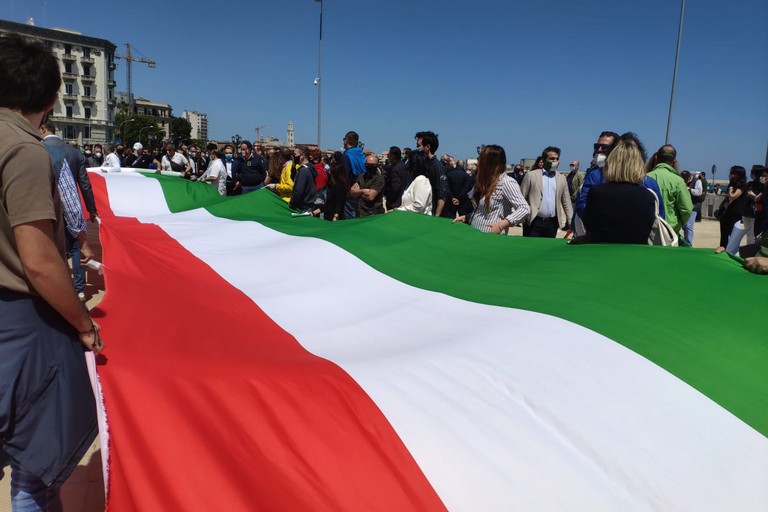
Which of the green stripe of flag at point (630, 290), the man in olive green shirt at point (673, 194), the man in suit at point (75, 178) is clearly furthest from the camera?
the man in olive green shirt at point (673, 194)

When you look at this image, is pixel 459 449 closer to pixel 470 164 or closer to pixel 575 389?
pixel 575 389

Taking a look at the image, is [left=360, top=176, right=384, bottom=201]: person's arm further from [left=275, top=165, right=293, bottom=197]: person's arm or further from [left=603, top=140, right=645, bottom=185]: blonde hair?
[left=603, top=140, right=645, bottom=185]: blonde hair

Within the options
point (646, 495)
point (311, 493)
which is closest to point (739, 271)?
point (646, 495)

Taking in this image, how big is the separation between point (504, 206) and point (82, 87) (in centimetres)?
10412

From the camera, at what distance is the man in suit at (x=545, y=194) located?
606 centimetres

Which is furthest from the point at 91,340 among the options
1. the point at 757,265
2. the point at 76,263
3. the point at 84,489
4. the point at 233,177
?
→ the point at 233,177

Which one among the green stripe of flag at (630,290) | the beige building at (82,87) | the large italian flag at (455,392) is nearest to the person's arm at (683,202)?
the green stripe of flag at (630,290)

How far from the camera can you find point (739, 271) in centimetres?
261

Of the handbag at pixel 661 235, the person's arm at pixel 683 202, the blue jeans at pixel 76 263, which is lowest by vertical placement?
the blue jeans at pixel 76 263

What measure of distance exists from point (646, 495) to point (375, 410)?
838 mm

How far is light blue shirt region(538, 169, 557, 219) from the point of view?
19.9ft

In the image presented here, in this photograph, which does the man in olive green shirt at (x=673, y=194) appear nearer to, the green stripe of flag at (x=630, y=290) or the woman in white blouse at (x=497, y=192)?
the woman in white blouse at (x=497, y=192)

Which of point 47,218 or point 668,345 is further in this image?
point 668,345

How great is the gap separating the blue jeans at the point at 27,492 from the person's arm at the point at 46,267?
1.70 ft
